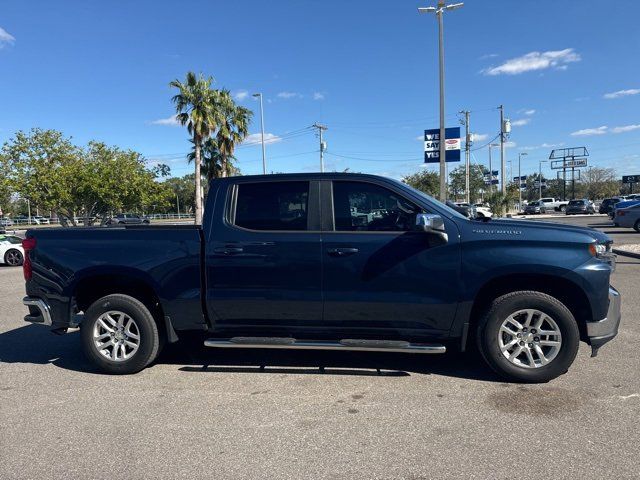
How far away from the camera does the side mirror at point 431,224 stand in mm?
4016

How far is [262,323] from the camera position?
4.58 m

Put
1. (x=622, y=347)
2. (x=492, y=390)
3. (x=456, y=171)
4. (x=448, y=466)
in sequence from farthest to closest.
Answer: (x=456, y=171) → (x=622, y=347) → (x=492, y=390) → (x=448, y=466)

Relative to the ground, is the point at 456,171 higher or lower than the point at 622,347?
higher

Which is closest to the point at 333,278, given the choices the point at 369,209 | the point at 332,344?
the point at 332,344

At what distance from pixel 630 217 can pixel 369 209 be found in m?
20.9

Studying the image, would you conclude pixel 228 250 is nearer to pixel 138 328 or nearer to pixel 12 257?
pixel 138 328

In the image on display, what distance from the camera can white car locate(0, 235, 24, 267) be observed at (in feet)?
52.5

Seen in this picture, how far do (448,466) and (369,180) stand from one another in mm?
2552

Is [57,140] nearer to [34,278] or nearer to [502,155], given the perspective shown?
[34,278]

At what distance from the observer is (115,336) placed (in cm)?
478

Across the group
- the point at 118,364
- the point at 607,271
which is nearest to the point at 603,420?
the point at 607,271

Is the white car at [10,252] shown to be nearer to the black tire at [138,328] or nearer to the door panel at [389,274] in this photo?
the black tire at [138,328]

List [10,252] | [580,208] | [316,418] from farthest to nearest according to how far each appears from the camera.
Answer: [580,208] → [10,252] → [316,418]

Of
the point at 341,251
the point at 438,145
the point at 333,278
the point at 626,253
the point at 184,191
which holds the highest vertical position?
the point at 184,191
